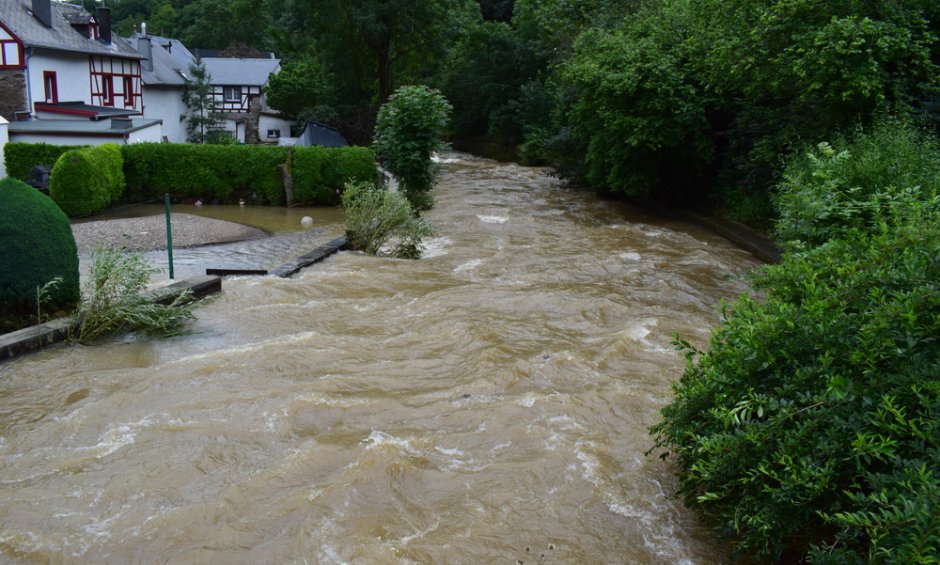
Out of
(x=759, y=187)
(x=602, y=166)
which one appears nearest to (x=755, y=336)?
(x=759, y=187)

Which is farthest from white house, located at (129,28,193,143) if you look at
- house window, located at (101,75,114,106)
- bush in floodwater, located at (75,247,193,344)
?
bush in floodwater, located at (75,247,193,344)

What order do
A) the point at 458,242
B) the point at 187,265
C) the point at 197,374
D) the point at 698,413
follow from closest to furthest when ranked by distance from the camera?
the point at 698,413
the point at 197,374
the point at 187,265
the point at 458,242

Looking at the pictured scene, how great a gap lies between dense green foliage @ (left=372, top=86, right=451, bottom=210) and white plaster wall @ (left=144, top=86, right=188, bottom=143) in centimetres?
2341

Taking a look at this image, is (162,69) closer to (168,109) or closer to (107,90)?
(168,109)

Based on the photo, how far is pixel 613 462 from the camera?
6980mm

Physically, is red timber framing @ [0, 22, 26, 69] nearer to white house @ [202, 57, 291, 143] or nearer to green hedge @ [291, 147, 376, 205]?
green hedge @ [291, 147, 376, 205]

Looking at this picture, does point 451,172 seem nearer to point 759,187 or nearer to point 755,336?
point 759,187

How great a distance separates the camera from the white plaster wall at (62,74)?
30.5 meters

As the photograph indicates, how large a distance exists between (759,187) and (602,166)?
5652 millimetres

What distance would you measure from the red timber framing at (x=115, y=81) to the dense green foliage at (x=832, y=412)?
3536 cm

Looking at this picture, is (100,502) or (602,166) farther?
(602,166)

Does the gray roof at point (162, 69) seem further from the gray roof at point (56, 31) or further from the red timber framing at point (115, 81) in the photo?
the gray roof at point (56, 31)

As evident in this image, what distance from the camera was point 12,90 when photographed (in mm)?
29797

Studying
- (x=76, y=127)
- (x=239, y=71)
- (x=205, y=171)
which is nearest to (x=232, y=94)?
(x=239, y=71)
